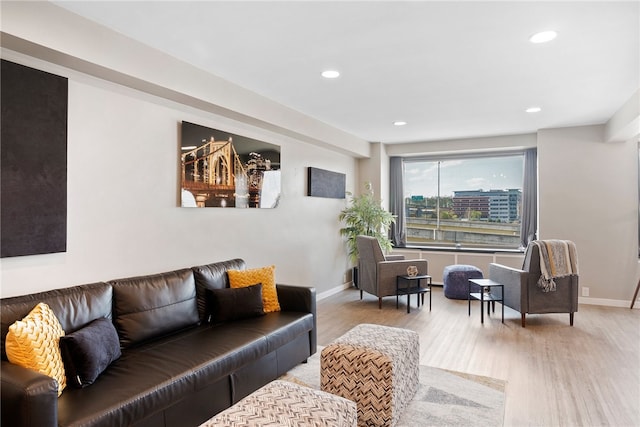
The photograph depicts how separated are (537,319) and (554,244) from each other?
1.00 metres

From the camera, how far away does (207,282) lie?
11.0 feet

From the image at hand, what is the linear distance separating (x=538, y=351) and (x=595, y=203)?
306 cm

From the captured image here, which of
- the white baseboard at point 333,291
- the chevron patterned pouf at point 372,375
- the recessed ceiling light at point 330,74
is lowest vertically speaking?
the white baseboard at point 333,291

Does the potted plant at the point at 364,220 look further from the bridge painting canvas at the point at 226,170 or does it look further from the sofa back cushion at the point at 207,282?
the sofa back cushion at the point at 207,282

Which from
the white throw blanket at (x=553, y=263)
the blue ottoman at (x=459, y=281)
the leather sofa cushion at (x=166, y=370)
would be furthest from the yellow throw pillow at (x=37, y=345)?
the blue ottoman at (x=459, y=281)

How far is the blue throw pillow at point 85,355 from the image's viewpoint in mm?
2037

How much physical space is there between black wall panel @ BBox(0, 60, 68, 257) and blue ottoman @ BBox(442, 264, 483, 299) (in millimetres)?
5175

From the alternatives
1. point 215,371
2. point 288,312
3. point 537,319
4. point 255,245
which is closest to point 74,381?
point 215,371

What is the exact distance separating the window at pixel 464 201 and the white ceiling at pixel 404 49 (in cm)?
232

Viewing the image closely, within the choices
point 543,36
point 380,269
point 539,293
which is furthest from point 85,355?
point 539,293

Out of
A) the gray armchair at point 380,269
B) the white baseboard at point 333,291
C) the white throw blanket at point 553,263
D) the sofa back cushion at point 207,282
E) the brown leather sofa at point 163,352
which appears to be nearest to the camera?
the brown leather sofa at point 163,352

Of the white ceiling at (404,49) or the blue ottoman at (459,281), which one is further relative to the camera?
the blue ottoman at (459,281)

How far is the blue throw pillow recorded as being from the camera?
2037mm

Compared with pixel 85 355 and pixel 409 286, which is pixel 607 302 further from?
pixel 85 355
